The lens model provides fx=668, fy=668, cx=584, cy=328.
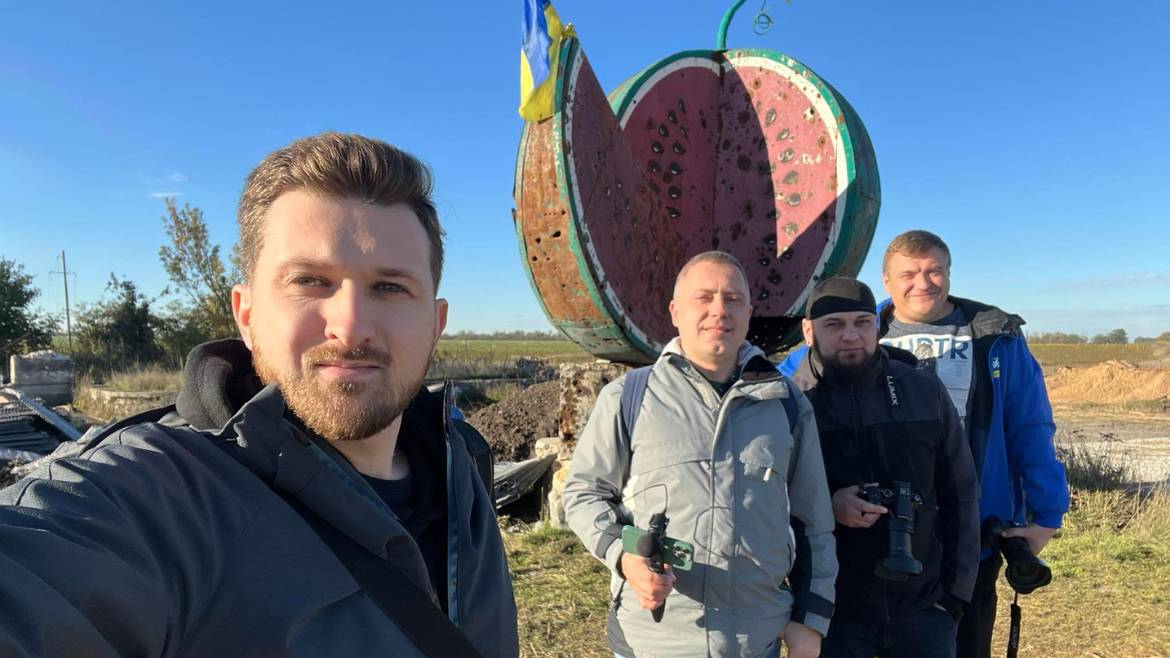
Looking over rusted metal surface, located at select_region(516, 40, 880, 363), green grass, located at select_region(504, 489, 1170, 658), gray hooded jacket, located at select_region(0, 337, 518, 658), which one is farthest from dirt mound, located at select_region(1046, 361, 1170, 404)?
gray hooded jacket, located at select_region(0, 337, 518, 658)

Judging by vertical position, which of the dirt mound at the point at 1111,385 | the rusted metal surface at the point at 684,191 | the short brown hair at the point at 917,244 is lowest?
the dirt mound at the point at 1111,385

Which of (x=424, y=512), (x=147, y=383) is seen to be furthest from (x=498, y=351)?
(x=424, y=512)

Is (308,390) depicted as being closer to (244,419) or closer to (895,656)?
(244,419)

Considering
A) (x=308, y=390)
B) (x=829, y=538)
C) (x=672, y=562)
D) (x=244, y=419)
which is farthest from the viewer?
(x=829, y=538)

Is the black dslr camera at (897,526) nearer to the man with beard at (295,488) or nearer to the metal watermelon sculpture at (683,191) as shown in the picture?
the man with beard at (295,488)

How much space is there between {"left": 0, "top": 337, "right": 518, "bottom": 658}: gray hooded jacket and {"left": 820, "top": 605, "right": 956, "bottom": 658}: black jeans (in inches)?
66.8

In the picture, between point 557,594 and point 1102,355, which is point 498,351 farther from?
point 1102,355

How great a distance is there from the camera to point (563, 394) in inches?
165

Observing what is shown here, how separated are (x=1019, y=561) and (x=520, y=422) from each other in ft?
15.4

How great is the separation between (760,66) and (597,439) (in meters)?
3.25

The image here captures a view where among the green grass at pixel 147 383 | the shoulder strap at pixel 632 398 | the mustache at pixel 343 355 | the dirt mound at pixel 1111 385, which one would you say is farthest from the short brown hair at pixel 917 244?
the dirt mound at pixel 1111 385

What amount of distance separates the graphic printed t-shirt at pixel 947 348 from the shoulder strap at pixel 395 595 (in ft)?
7.05

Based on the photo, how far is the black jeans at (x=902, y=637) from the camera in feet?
7.00

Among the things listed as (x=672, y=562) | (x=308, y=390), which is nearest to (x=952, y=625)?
(x=672, y=562)
